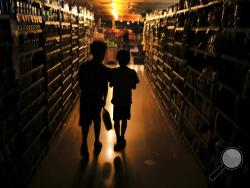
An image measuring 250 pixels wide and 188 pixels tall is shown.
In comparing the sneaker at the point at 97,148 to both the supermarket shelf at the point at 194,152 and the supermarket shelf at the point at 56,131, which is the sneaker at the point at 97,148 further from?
the supermarket shelf at the point at 194,152

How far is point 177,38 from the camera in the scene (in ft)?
20.0

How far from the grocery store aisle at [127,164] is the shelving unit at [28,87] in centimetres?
22

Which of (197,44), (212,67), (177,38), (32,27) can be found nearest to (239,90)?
(212,67)

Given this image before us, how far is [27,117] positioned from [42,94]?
0.69 m

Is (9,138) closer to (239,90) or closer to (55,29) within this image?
(239,90)

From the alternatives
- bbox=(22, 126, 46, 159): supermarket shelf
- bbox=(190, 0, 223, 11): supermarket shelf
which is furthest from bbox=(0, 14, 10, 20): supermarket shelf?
bbox=(190, 0, 223, 11): supermarket shelf

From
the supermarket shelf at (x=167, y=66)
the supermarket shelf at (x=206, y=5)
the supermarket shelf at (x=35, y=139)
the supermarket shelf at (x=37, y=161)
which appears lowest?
the supermarket shelf at (x=37, y=161)

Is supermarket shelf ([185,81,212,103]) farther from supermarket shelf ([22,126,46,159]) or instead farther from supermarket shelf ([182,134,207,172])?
supermarket shelf ([22,126,46,159])

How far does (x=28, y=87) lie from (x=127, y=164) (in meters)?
1.70

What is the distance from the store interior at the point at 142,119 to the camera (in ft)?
9.26

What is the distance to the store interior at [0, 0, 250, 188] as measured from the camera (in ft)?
9.26

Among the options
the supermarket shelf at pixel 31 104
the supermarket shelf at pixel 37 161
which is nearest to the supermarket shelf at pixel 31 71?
the supermarket shelf at pixel 31 104

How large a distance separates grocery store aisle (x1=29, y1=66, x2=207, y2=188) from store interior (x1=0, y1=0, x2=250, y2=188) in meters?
0.01

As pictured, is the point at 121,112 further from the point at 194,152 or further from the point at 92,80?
the point at 194,152
